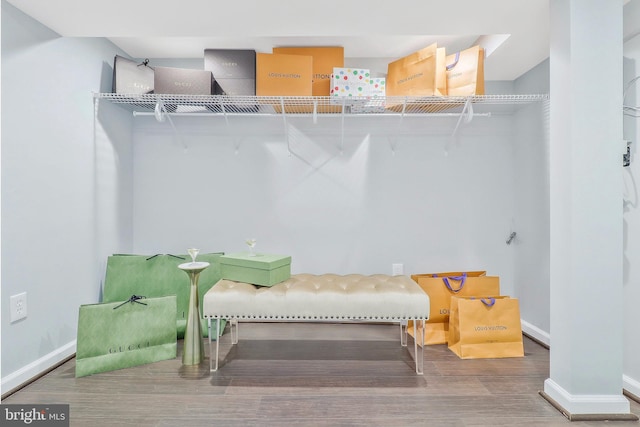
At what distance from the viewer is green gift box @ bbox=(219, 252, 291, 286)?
6.59 ft

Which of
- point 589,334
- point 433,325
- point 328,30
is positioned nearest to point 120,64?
point 328,30

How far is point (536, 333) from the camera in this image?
2.45 meters

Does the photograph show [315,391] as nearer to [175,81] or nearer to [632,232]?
[632,232]

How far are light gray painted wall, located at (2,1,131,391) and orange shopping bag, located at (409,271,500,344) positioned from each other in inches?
84.8

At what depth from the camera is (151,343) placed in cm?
205

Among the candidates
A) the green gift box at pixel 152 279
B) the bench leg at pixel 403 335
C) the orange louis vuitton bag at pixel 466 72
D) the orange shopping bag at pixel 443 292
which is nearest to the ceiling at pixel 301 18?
the orange louis vuitton bag at pixel 466 72

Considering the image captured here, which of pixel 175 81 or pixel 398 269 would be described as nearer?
pixel 175 81

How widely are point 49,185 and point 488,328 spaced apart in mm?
2622

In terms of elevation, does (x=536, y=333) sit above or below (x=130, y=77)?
below

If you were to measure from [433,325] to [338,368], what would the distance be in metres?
0.75

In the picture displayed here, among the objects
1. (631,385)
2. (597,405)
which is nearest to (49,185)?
(597,405)

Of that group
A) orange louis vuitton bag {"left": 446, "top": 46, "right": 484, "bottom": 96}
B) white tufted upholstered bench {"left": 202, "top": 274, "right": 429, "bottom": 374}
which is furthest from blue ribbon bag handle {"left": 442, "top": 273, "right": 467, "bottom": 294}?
orange louis vuitton bag {"left": 446, "top": 46, "right": 484, "bottom": 96}

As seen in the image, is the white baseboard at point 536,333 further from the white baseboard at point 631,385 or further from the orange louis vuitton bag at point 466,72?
the orange louis vuitton bag at point 466,72

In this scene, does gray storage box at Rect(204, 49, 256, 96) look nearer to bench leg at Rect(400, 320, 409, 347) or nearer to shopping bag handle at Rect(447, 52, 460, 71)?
shopping bag handle at Rect(447, 52, 460, 71)
